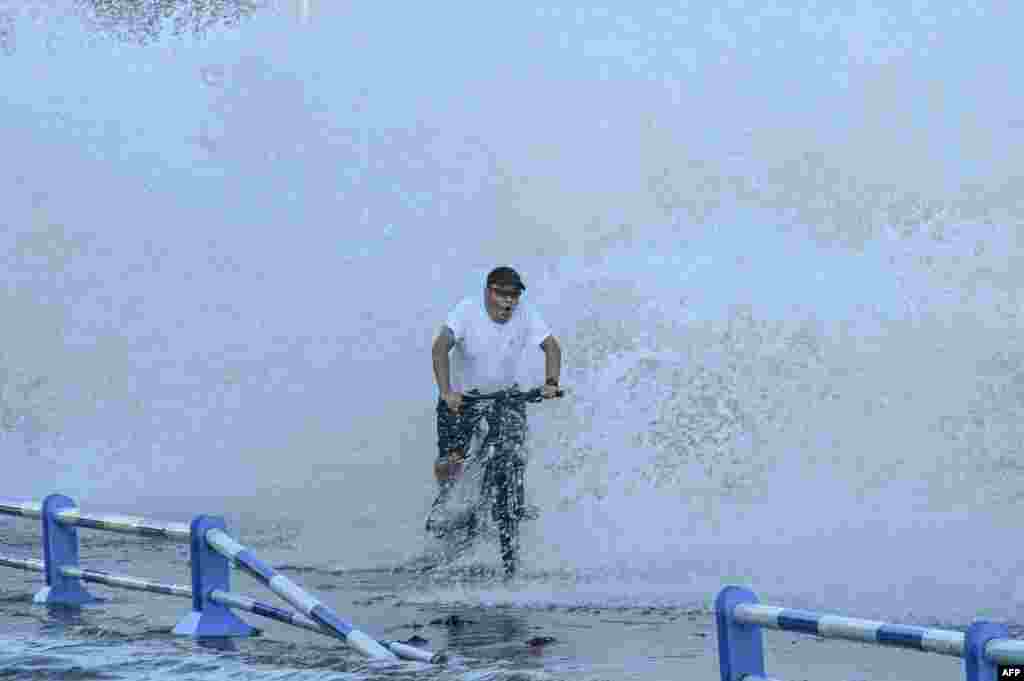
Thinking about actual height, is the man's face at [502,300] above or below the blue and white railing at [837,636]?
above

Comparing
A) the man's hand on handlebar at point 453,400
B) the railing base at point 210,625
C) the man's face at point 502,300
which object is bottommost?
the railing base at point 210,625

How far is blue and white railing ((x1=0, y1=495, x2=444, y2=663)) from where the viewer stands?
26.1ft

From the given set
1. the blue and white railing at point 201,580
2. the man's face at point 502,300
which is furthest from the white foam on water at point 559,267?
the blue and white railing at point 201,580

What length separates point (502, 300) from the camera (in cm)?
1140

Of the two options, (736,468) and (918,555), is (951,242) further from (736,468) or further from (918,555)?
(918,555)

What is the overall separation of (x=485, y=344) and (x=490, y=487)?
86cm

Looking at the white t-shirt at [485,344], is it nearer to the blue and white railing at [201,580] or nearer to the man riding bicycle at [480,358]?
the man riding bicycle at [480,358]

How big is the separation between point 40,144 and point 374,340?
8913 millimetres

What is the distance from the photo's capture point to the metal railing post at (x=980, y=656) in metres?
5.22

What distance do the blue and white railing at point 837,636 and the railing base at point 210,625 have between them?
10.8ft

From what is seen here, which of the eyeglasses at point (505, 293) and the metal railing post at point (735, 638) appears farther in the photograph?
the eyeglasses at point (505, 293)

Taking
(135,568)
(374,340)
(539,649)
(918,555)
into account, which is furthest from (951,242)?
(539,649)

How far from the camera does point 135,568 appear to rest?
1295cm

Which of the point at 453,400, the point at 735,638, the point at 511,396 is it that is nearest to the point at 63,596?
the point at 453,400
